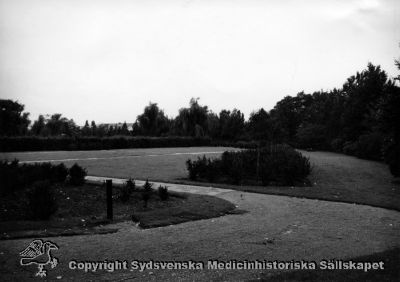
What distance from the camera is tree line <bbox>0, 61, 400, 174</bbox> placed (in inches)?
707

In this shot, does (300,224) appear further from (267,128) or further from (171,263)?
(267,128)

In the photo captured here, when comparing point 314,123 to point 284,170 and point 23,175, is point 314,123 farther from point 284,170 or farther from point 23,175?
point 23,175

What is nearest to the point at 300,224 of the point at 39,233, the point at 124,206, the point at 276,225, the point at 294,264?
the point at 276,225

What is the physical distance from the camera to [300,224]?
28.2 feet

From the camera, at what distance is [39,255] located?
18.9ft

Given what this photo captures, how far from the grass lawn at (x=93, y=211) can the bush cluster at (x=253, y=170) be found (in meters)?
4.72

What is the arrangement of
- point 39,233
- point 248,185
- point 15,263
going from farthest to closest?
point 248,185
point 39,233
point 15,263

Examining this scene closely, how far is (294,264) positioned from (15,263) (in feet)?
14.0

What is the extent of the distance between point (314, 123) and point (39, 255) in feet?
164

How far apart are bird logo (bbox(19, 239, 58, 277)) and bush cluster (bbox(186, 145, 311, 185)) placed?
11.2 meters

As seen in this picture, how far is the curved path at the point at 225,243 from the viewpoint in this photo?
5232mm

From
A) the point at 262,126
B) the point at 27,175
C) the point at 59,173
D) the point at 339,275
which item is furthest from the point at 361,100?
the point at 339,275

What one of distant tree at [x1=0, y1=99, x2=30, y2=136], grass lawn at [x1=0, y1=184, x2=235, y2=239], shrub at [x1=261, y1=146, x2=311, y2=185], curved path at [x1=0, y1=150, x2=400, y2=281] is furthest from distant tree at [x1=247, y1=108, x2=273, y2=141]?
distant tree at [x1=0, y1=99, x2=30, y2=136]

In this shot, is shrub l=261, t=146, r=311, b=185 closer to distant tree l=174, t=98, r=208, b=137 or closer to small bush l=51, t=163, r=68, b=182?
small bush l=51, t=163, r=68, b=182
